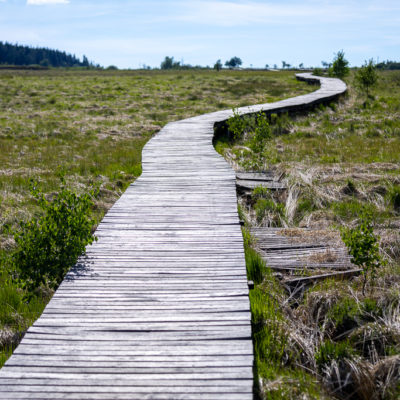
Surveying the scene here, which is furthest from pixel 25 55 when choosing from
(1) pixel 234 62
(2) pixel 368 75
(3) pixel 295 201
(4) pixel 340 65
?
(3) pixel 295 201

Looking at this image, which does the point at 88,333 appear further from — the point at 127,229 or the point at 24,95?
the point at 24,95

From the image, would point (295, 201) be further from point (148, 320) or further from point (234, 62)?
point (234, 62)

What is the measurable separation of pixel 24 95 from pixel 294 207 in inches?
904

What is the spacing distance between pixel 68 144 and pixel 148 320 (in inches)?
401

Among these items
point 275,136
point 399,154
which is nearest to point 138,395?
point 399,154

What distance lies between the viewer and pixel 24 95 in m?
25.9

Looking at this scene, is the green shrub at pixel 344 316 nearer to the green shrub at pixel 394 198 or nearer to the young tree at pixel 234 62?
the green shrub at pixel 394 198

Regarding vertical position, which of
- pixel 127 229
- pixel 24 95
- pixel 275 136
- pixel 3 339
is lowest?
pixel 3 339

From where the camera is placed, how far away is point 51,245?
4254mm

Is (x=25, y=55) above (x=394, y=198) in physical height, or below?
above

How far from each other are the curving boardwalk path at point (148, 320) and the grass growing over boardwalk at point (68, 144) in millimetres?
680

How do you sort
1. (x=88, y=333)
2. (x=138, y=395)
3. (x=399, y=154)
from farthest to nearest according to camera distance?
(x=399, y=154) → (x=88, y=333) → (x=138, y=395)

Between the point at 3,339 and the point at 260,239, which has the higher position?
the point at 260,239

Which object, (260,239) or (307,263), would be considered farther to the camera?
(260,239)
